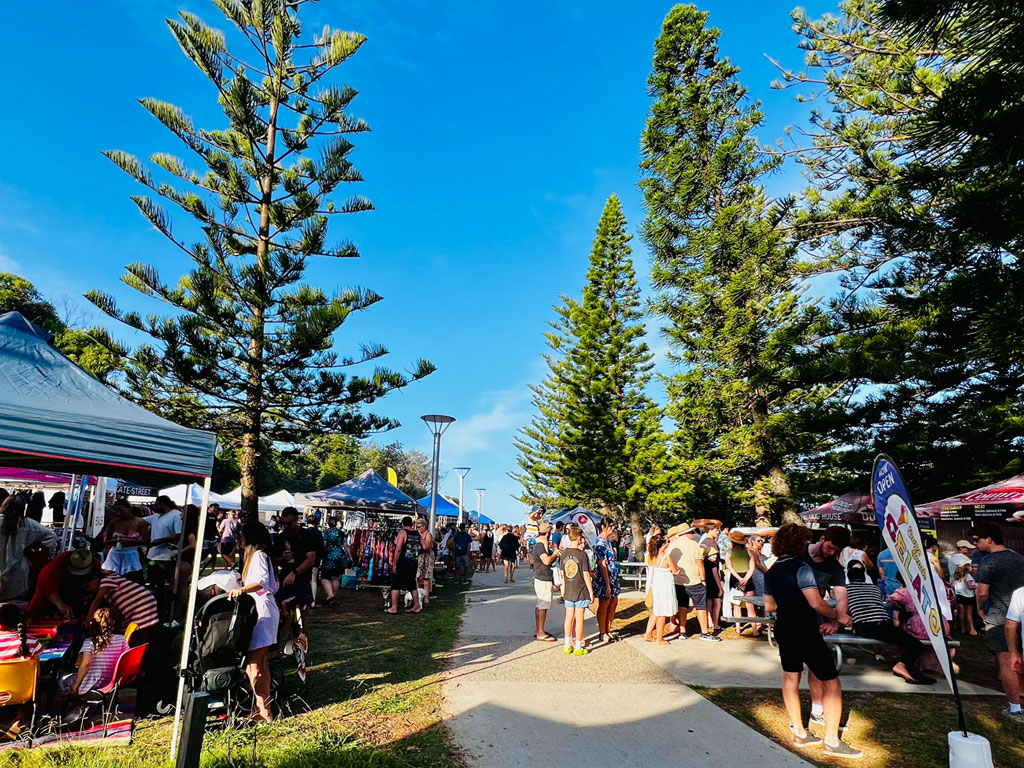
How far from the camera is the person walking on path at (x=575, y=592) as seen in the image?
7.04 meters

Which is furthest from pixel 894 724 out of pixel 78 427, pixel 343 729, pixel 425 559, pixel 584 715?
pixel 425 559

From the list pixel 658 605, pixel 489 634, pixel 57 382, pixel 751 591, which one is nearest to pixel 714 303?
pixel 751 591

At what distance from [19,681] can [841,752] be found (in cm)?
560

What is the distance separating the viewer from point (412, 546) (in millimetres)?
10516

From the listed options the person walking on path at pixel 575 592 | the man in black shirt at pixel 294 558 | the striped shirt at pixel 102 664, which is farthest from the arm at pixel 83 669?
the person walking on path at pixel 575 592

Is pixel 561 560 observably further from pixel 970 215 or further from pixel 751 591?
pixel 970 215

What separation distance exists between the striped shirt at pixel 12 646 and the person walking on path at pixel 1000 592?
24.4ft

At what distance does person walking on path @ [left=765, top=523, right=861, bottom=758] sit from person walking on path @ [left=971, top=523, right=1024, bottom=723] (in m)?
1.92

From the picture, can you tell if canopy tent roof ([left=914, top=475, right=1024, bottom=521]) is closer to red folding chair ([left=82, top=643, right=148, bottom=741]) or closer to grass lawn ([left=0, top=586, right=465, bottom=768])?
grass lawn ([left=0, top=586, right=465, bottom=768])

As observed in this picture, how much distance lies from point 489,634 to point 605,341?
720 inches

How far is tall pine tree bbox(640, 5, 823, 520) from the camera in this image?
14992 millimetres

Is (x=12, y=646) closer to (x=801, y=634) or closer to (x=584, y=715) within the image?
(x=584, y=715)

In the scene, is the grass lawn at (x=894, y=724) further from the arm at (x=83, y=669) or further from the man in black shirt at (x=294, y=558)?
the arm at (x=83, y=669)

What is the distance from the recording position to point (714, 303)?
16109 mm
